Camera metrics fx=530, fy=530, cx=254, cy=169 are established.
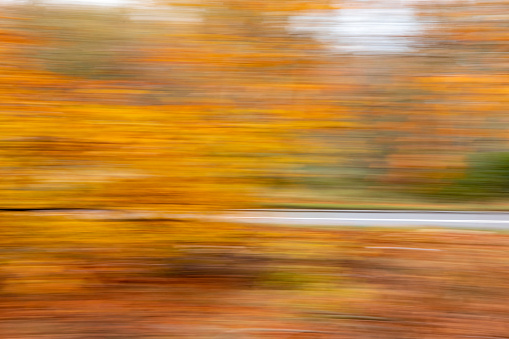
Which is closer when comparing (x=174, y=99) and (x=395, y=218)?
(x=174, y=99)

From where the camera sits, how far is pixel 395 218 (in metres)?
8.71

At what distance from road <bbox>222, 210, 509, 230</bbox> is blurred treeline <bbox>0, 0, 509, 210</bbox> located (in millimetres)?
3335

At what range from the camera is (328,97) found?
4.21m

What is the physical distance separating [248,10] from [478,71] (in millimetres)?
2131

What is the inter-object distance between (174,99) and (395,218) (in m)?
5.77

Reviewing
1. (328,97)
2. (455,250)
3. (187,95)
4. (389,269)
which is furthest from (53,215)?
(455,250)

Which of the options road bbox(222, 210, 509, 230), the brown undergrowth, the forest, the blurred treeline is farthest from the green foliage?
the blurred treeline

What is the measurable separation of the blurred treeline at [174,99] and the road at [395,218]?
333 cm

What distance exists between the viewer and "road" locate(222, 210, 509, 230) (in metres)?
8.01

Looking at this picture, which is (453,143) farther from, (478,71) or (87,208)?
(87,208)

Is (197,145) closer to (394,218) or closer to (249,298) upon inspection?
(249,298)

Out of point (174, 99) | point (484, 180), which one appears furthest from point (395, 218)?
point (174, 99)

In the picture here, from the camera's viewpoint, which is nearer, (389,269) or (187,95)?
(187,95)

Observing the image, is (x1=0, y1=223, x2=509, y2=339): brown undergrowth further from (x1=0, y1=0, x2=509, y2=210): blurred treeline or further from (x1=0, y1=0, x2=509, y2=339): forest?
(x1=0, y1=0, x2=509, y2=210): blurred treeline
